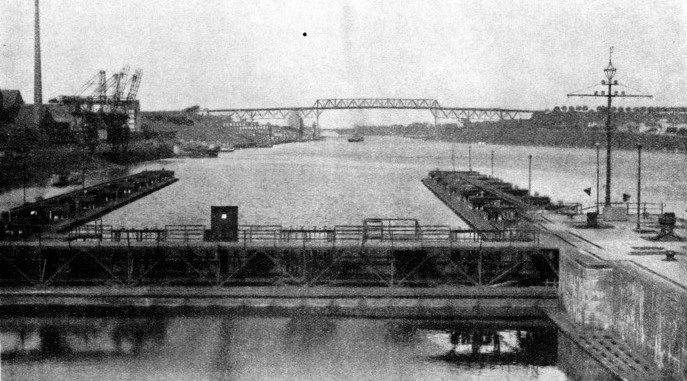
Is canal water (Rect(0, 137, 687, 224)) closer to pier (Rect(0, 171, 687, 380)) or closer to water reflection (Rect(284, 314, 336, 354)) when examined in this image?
pier (Rect(0, 171, 687, 380))

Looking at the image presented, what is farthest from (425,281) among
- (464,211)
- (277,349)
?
(464,211)

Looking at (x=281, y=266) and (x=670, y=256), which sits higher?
(x=670, y=256)

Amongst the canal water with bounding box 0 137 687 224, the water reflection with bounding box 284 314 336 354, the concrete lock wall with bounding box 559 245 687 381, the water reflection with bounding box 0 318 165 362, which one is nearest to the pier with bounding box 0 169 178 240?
the canal water with bounding box 0 137 687 224

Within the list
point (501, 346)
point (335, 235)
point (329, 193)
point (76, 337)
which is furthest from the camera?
point (329, 193)

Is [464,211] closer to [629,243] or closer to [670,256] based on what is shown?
[629,243]

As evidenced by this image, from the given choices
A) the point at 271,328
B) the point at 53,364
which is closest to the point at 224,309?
the point at 271,328

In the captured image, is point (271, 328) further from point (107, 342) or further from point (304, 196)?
point (304, 196)

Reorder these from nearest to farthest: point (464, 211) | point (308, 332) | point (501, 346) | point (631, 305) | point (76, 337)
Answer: point (631, 305), point (501, 346), point (308, 332), point (76, 337), point (464, 211)

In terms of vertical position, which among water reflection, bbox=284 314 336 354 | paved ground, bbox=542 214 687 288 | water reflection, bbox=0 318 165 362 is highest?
paved ground, bbox=542 214 687 288

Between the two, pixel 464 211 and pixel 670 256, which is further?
pixel 464 211
